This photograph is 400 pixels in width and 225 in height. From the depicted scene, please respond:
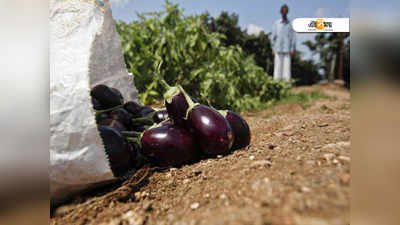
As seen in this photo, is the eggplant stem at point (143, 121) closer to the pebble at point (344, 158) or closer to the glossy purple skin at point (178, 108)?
the glossy purple skin at point (178, 108)

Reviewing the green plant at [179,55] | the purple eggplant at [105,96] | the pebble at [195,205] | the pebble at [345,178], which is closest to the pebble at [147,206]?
the pebble at [195,205]

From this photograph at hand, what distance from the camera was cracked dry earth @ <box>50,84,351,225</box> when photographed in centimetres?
51

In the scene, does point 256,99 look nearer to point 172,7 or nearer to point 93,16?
point 172,7

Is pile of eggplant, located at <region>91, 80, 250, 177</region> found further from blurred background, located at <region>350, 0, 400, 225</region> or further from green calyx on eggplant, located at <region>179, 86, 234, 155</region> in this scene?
blurred background, located at <region>350, 0, 400, 225</region>

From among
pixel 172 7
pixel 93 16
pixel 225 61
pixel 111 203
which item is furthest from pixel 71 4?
pixel 225 61

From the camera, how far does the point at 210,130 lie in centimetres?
99

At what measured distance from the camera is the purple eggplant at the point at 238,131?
1112mm

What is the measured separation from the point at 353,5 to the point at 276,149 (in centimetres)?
54

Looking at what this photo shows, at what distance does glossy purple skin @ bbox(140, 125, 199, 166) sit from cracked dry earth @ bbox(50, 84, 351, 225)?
0.15 feet

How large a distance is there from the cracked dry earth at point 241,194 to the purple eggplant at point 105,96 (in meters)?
0.44

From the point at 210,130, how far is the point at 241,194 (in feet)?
1.27

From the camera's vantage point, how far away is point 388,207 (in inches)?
20.7

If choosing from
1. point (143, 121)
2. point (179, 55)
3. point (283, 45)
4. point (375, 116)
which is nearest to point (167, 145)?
point (143, 121)

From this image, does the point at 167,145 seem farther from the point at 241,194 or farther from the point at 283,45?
the point at 283,45
